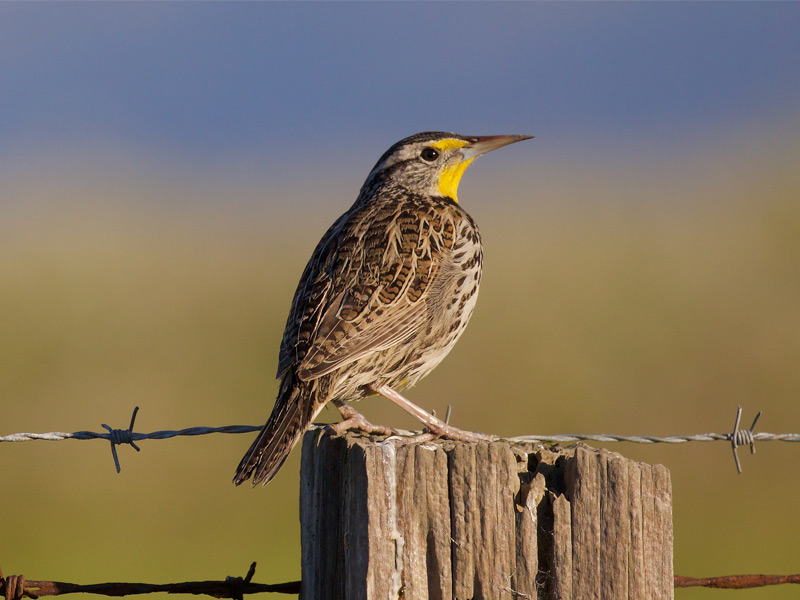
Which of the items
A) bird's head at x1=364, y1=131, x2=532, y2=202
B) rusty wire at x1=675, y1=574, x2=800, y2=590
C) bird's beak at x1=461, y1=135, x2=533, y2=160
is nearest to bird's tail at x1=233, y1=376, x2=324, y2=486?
rusty wire at x1=675, y1=574, x2=800, y2=590

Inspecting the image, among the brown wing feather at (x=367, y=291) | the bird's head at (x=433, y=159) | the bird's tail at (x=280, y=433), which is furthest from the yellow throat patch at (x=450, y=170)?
the bird's tail at (x=280, y=433)

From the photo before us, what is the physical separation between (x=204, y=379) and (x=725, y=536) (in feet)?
17.0

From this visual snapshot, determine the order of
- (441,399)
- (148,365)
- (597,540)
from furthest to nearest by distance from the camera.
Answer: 1. (148,365)
2. (441,399)
3. (597,540)

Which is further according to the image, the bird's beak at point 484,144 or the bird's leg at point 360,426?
the bird's beak at point 484,144

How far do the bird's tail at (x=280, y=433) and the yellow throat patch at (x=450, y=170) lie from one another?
1.57 metres

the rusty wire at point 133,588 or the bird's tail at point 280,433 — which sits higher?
the bird's tail at point 280,433

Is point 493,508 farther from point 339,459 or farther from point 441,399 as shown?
point 441,399

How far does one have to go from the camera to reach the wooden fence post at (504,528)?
2605 millimetres

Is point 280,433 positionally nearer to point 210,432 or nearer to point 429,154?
point 210,432

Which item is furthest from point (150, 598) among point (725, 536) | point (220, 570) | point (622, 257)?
point (622, 257)

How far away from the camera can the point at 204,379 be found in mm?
11297

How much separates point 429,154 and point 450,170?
0.12 metres

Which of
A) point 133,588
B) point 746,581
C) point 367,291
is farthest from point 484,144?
point 133,588

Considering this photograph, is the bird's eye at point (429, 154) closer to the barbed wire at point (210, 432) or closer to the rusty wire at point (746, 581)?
the barbed wire at point (210, 432)
